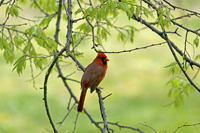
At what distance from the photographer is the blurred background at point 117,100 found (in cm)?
546

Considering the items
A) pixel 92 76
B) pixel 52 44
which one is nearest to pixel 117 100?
pixel 92 76

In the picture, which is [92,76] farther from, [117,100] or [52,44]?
[117,100]

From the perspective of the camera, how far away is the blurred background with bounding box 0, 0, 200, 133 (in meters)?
5.46

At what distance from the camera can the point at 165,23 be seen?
235 centimetres

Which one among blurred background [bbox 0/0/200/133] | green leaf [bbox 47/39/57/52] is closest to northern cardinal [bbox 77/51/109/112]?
green leaf [bbox 47/39/57/52]

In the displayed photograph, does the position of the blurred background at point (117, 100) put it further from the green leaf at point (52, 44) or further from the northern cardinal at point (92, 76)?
the green leaf at point (52, 44)

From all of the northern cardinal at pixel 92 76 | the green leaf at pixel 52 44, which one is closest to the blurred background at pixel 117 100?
the northern cardinal at pixel 92 76

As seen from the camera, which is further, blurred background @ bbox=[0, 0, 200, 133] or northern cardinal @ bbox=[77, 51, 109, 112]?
blurred background @ bbox=[0, 0, 200, 133]

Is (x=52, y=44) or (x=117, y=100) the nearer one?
(x=52, y=44)

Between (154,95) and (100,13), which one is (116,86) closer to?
(154,95)

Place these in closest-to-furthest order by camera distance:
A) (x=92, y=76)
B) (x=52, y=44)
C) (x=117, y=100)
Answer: (x=52, y=44)
(x=92, y=76)
(x=117, y=100)

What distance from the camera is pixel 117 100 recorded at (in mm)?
6191

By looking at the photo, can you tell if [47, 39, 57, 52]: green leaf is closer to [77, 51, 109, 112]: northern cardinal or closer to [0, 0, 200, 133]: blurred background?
[77, 51, 109, 112]: northern cardinal

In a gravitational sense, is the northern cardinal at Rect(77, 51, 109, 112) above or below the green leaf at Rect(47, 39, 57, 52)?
above
